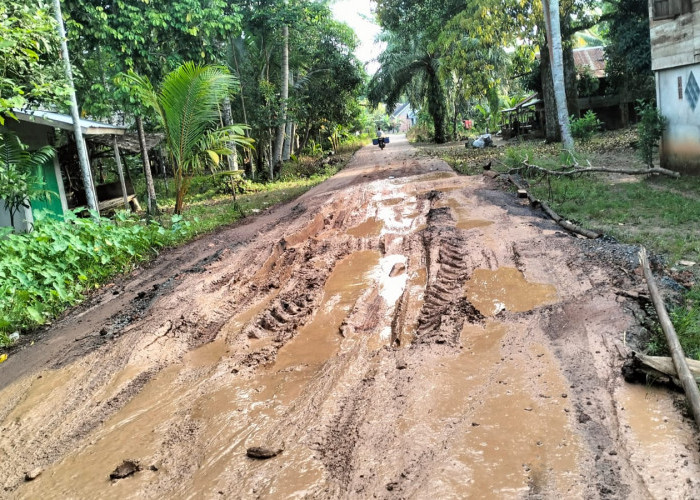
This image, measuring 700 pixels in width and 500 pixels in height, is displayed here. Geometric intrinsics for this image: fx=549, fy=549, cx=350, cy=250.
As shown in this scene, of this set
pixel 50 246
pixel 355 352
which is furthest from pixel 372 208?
pixel 355 352

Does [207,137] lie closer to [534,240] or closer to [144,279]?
[144,279]

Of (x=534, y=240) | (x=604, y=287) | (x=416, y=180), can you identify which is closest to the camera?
(x=604, y=287)

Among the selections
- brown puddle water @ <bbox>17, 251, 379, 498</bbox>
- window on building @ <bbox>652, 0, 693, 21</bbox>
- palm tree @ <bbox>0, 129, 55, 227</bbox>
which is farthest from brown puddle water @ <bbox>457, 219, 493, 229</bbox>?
palm tree @ <bbox>0, 129, 55, 227</bbox>

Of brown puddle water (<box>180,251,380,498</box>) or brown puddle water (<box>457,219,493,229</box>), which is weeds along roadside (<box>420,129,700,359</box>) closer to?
brown puddle water (<box>457,219,493,229</box>)

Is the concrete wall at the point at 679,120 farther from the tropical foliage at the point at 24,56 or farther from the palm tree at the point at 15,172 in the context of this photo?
the palm tree at the point at 15,172

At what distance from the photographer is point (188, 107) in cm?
996

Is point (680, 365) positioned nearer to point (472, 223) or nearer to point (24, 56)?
point (472, 223)

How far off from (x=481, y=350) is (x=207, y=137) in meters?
7.84

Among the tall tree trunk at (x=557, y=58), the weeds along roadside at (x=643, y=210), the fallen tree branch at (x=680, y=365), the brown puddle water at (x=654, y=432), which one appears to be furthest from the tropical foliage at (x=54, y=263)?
the tall tree trunk at (x=557, y=58)

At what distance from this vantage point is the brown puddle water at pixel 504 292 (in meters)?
5.25

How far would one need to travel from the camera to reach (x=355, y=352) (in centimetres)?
463

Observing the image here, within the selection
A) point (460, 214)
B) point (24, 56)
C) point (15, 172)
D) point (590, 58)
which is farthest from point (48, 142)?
point (590, 58)

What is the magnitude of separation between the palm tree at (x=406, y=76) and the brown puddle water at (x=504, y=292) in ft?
80.7

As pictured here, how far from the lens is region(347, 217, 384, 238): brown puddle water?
8766mm
